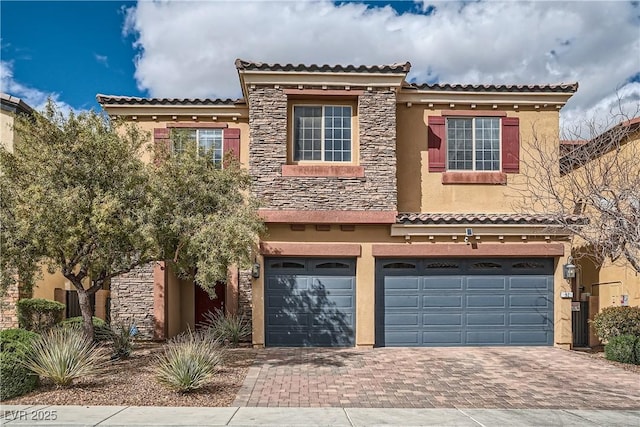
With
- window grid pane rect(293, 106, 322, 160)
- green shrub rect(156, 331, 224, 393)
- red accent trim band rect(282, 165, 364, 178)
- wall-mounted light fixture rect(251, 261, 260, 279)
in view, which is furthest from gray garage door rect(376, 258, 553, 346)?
green shrub rect(156, 331, 224, 393)

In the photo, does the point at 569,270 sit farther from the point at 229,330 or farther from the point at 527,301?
the point at 229,330

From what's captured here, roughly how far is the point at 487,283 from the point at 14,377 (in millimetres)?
11707

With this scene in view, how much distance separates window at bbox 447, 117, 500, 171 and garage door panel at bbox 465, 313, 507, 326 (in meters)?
4.37

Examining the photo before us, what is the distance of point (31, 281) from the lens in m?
10.7

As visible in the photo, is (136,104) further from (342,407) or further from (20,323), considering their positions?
(342,407)

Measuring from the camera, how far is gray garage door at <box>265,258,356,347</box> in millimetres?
14852

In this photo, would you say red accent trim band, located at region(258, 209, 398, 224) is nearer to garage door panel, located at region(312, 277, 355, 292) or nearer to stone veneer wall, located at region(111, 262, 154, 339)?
garage door panel, located at region(312, 277, 355, 292)

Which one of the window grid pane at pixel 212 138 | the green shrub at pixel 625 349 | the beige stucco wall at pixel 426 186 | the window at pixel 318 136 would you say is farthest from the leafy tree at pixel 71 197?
the green shrub at pixel 625 349

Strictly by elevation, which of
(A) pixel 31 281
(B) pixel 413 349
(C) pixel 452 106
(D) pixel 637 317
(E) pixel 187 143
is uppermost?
(C) pixel 452 106

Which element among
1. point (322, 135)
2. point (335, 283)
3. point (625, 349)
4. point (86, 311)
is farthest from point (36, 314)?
point (625, 349)

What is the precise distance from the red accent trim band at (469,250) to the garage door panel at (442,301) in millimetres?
1200

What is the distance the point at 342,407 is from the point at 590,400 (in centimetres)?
455

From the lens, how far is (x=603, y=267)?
16953 mm

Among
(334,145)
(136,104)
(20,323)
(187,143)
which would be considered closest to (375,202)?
(334,145)
